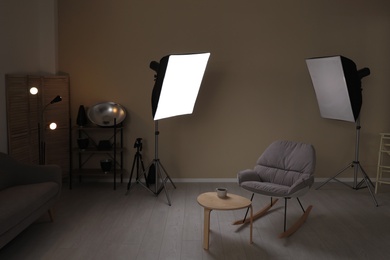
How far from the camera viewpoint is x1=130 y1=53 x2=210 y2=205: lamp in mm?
4445

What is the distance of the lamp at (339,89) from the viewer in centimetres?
488

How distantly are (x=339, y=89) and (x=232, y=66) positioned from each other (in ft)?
4.72

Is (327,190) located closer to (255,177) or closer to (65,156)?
(255,177)

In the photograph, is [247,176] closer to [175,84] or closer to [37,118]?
[175,84]

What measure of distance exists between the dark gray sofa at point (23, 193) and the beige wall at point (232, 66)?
1731 mm

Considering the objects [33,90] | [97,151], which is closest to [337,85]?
[97,151]

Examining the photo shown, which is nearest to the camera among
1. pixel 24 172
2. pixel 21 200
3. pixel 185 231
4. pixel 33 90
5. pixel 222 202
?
pixel 21 200

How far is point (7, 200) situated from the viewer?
3357 mm

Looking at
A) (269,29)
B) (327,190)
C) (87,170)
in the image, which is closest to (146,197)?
(87,170)

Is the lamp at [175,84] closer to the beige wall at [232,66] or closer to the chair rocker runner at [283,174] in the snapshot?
the beige wall at [232,66]

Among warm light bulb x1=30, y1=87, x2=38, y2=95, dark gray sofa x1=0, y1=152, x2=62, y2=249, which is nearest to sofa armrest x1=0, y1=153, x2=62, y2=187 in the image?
dark gray sofa x1=0, y1=152, x2=62, y2=249

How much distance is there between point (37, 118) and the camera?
5.05 m

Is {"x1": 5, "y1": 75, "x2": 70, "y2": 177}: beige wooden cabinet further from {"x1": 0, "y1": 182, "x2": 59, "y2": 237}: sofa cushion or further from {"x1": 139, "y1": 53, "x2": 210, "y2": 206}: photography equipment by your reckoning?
{"x1": 139, "y1": 53, "x2": 210, "y2": 206}: photography equipment

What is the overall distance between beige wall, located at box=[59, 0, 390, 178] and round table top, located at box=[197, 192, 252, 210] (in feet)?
6.59
